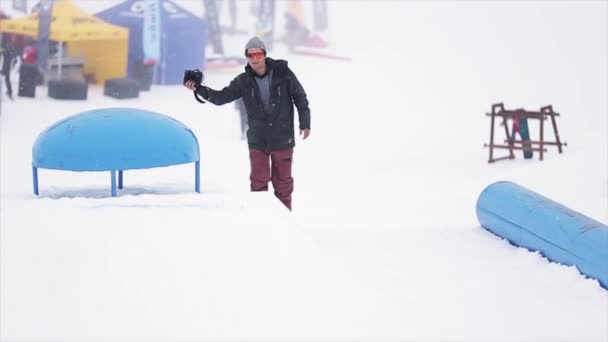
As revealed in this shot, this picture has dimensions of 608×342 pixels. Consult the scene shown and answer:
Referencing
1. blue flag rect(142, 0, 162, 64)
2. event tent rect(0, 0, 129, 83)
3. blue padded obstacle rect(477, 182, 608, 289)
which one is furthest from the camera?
blue flag rect(142, 0, 162, 64)

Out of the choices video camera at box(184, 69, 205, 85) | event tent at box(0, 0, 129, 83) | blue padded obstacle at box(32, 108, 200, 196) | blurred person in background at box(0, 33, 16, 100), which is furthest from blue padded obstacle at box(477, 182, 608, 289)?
event tent at box(0, 0, 129, 83)

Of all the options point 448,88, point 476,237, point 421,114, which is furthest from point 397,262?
point 448,88

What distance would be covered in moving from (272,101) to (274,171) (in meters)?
0.68

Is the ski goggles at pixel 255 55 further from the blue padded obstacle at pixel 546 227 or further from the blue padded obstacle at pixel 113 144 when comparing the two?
the blue padded obstacle at pixel 546 227

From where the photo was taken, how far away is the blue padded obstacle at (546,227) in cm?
573

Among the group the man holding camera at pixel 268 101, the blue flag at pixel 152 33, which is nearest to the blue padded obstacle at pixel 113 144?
the man holding camera at pixel 268 101

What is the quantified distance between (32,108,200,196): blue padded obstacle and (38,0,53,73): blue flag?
602 inches

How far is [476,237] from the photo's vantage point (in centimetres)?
705

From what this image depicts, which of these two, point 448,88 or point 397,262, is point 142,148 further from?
point 448,88

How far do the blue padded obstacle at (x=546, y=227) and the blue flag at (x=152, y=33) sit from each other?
1927 centimetres

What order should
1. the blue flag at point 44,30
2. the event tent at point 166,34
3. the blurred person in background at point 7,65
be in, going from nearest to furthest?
the blurred person in background at point 7,65
the blue flag at point 44,30
the event tent at point 166,34

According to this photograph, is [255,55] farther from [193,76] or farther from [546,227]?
[546,227]

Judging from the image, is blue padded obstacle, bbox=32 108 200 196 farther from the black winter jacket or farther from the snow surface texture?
the black winter jacket

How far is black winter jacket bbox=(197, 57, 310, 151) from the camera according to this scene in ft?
22.8
